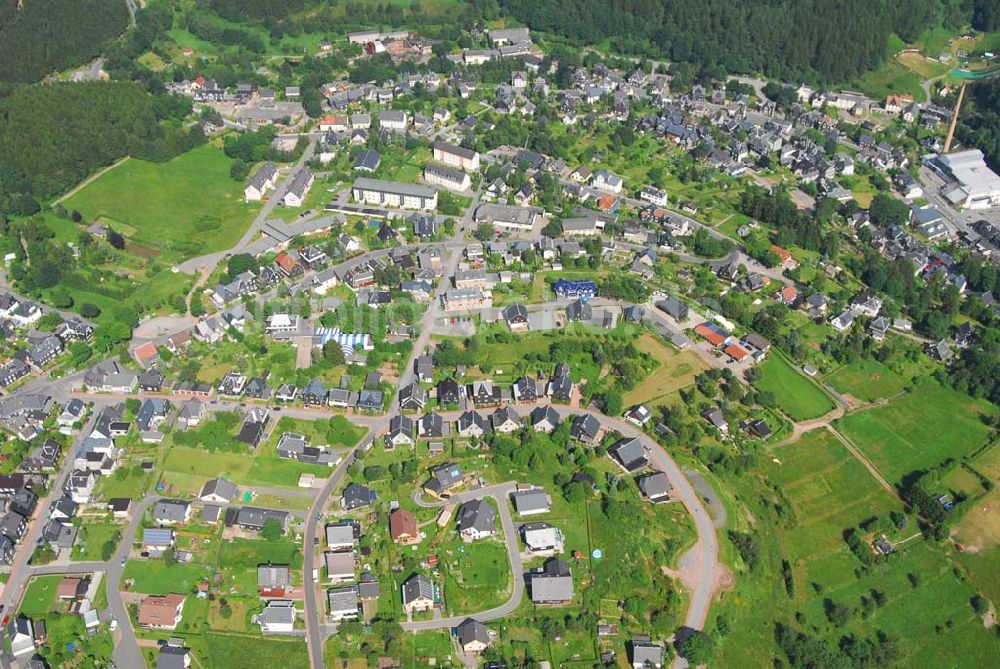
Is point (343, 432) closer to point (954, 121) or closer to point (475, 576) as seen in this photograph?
point (475, 576)

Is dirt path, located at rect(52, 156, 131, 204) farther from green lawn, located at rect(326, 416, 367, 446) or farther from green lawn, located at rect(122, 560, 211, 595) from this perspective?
green lawn, located at rect(122, 560, 211, 595)

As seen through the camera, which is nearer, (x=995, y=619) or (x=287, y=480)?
(x=995, y=619)

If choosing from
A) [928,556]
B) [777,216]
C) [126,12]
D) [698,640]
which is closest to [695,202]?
[777,216]

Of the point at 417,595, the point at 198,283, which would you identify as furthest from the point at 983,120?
the point at 198,283

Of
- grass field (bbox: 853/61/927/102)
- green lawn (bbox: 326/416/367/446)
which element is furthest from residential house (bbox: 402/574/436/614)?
grass field (bbox: 853/61/927/102)

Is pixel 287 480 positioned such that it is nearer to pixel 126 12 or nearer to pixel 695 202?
pixel 695 202

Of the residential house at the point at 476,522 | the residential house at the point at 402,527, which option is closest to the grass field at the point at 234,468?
the residential house at the point at 402,527

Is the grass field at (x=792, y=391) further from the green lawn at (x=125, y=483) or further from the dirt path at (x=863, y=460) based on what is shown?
the green lawn at (x=125, y=483)
